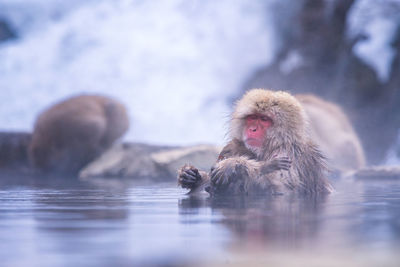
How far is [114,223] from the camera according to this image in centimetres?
236

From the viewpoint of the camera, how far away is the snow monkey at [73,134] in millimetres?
9891

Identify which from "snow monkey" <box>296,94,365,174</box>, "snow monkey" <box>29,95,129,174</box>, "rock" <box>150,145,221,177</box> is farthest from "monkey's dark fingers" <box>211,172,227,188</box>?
"snow monkey" <box>29,95,129,174</box>

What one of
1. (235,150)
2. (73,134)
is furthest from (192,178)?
(73,134)

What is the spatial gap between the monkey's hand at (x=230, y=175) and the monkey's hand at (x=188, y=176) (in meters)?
0.33

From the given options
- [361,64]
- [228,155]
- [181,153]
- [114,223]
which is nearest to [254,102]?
[228,155]

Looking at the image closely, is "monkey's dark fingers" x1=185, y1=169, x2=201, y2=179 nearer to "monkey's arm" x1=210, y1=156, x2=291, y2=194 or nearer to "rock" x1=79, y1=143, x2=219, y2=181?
"monkey's arm" x1=210, y1=156, x2=291, y2=194

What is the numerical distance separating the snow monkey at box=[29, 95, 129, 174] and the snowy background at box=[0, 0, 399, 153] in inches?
57.2

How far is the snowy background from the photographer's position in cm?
1207

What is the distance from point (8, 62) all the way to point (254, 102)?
9359 millimetres

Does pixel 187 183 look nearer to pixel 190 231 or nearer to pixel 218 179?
pixel 218 179

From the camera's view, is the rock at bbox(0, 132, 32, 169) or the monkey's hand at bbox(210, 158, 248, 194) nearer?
the monkey's hand at bbox(210, 158, 248, 194)

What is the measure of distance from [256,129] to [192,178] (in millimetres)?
472

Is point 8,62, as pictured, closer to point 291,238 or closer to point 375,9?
point 375,9

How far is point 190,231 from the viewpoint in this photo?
2.10 m
